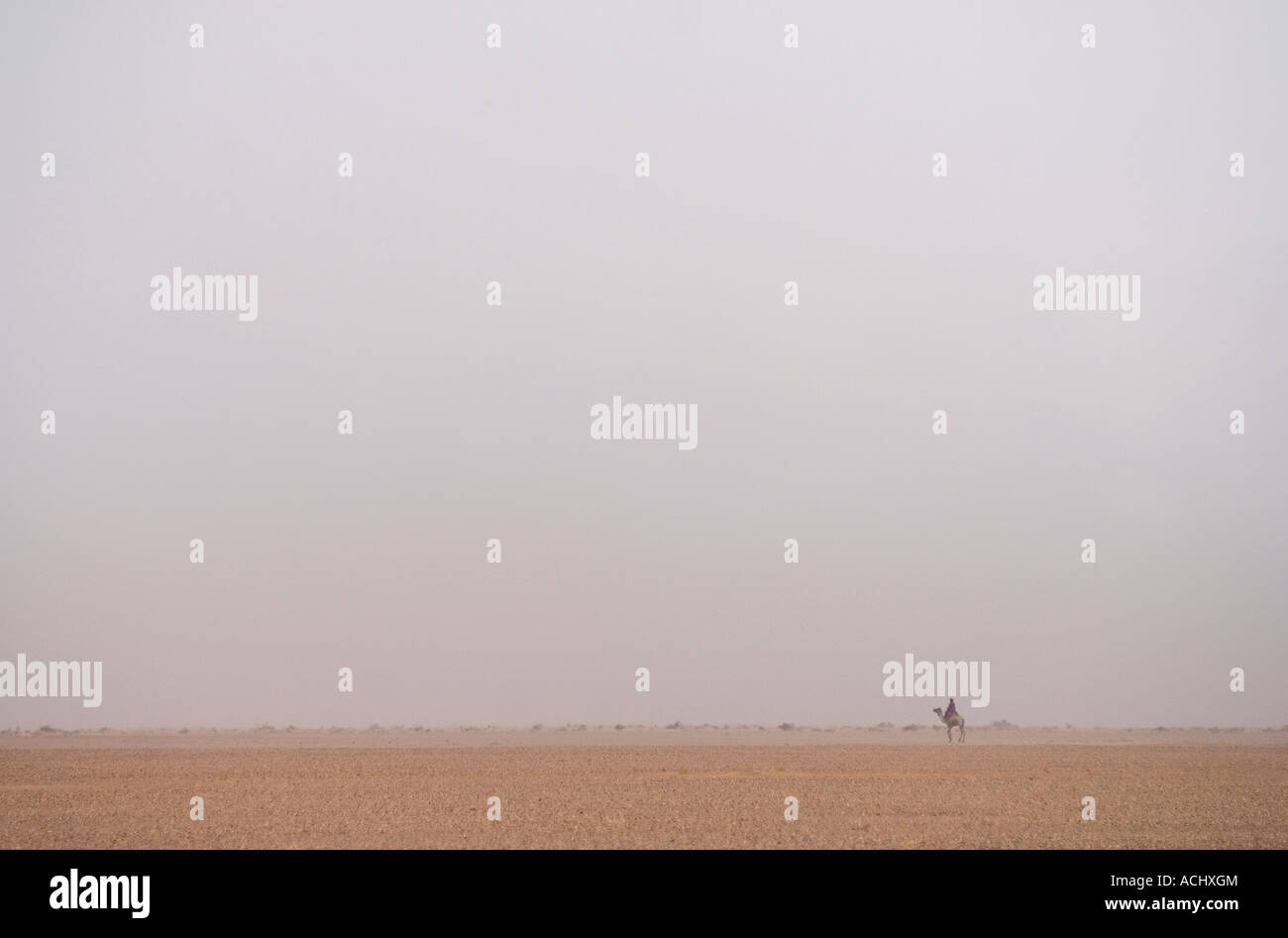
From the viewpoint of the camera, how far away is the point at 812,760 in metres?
45.8

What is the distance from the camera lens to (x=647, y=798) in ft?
102

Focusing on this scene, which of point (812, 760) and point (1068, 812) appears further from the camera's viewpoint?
point (812, 760)

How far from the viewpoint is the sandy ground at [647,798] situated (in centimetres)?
2520

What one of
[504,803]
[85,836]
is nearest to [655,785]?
[504,803]

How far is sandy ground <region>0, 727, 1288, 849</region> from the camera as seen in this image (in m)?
25.2

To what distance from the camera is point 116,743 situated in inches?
2564
